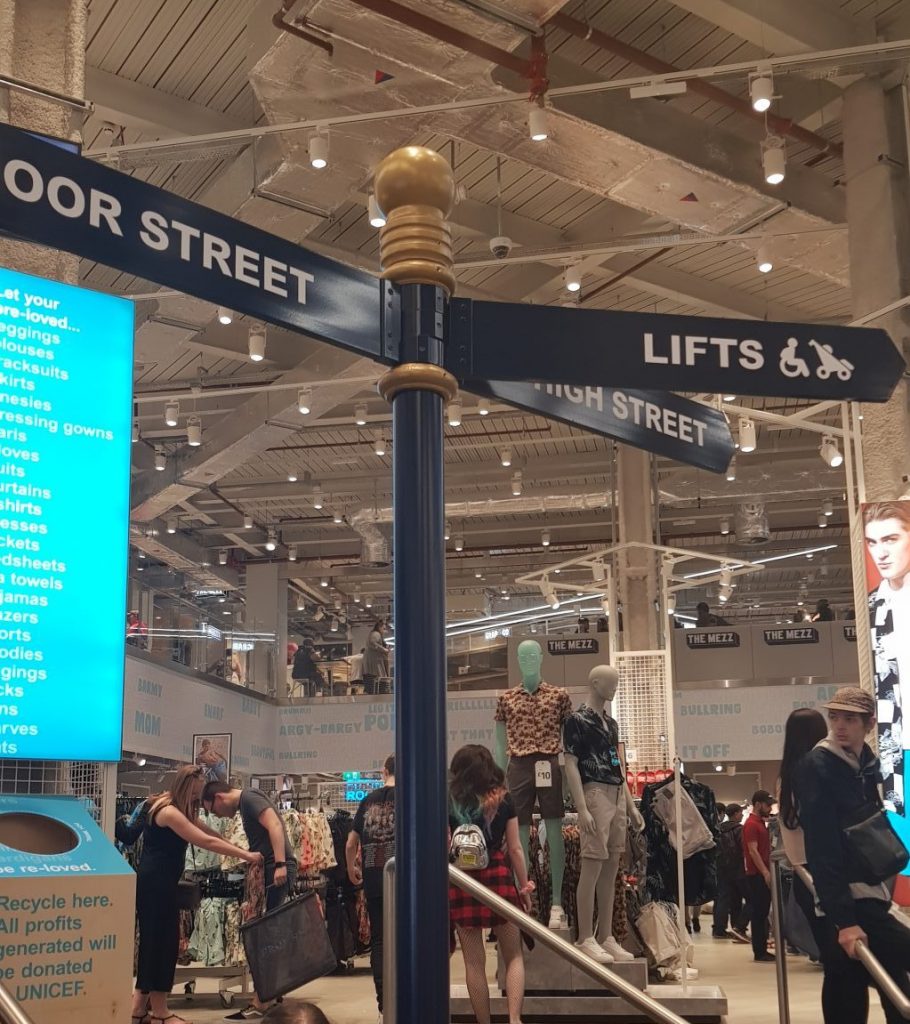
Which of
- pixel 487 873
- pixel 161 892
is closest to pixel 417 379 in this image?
pixel 487 873

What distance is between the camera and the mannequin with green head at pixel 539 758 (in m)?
6.80

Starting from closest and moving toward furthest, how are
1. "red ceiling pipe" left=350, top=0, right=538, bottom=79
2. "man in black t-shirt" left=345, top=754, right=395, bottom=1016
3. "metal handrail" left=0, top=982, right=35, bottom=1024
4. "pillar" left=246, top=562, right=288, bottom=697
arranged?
"metal handrail" left=0, top=982, right=35, bottom=1024
"red ceiling pipe" left=350, top=0, right=538, bottom=79
"man in black t-shirt" left=345, top=754, right=395, bottom=1016
"pillar" left=246, top=562, right=288, bottom=697

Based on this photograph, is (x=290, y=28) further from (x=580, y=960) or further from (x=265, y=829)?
(x=580, y=960)

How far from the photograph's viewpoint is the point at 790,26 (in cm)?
732

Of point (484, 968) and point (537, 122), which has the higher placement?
point (537, 122)

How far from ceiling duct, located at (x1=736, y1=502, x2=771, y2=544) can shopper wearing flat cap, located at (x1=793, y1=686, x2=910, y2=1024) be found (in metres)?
11.5

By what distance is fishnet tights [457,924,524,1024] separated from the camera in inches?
214

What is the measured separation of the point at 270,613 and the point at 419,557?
18.2 m

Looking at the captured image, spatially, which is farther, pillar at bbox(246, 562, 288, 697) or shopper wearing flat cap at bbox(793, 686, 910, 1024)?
pillar at bbox(246, 562, 288, 697)

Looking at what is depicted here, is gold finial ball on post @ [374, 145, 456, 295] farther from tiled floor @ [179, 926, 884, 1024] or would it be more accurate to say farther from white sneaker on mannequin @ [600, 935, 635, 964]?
tiled floor @ [179, 926, 884, 1024]

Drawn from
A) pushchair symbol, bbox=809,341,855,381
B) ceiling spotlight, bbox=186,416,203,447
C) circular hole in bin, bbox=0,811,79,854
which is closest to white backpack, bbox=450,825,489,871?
circular hole in bin, bbox=0,811,79,854

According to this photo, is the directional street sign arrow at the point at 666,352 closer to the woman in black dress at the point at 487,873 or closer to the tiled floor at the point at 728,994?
the woman in black dress at the point at 487,873

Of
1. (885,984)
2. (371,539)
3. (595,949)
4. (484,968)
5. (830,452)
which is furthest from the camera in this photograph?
(371,539)

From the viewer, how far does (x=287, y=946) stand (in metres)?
5.49
